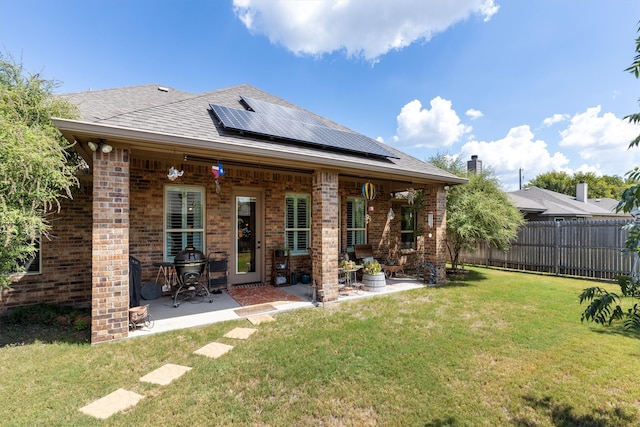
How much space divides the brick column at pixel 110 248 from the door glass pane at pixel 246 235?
3.35 m

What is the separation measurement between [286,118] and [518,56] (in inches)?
311

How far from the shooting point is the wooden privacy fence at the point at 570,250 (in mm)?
9180

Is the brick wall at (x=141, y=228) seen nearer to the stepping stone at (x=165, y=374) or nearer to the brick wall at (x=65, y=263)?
the brick wall at (x=65, y=263)

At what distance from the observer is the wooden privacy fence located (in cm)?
918

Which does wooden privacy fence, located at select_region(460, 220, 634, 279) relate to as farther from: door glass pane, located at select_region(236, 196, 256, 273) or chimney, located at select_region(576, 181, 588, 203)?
chimney, located at select_region(576, 181, 588, 203)

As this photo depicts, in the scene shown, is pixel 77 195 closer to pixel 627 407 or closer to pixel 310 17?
pixel 310 17

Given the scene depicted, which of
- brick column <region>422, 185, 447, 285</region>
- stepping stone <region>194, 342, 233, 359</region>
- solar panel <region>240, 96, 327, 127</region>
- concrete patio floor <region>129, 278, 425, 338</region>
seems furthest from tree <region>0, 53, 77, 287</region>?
brick column <region>422, 185, 447, 285</region>

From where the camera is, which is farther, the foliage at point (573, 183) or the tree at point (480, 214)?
the foliage at point (573, 183)

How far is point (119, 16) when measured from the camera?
780 cm

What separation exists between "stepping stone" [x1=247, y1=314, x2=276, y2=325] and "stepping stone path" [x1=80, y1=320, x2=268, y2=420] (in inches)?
12.2

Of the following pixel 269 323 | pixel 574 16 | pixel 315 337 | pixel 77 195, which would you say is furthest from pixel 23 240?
pixel 574 16

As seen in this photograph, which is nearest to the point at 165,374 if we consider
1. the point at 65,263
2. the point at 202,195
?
the point at 65,263

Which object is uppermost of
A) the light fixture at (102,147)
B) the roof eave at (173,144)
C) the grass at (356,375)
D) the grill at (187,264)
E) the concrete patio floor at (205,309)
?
the roof eave at (173,144)

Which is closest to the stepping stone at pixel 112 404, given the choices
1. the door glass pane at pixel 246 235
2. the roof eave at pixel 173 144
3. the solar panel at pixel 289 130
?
the roof eave at pixel 173 144
